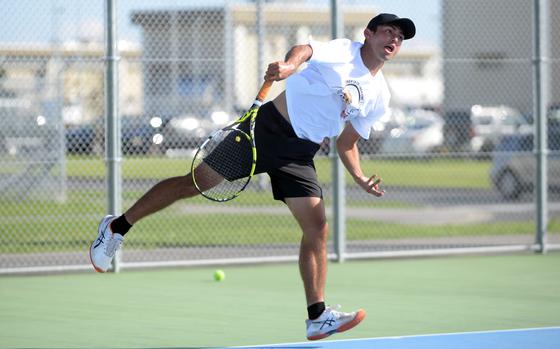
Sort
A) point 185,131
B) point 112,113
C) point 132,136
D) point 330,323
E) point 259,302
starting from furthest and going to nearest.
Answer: point 185,131 → point 132,136 → point 112,113 → point 259,302 → point 330,323

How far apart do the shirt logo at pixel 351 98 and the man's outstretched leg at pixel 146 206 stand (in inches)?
35.8

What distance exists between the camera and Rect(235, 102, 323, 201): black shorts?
6.83 metres

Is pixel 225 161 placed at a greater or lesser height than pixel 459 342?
greater

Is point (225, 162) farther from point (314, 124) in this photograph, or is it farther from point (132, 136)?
point (132, 136)

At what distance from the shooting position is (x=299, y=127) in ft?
22.4

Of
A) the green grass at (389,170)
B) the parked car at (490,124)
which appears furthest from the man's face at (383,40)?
the parked car at (490,124)

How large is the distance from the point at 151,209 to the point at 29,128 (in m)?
6.47

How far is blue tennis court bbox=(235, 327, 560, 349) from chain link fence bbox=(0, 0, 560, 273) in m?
4.05

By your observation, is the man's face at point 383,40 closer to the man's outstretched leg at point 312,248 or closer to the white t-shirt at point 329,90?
the white t-shirt at point 329,90

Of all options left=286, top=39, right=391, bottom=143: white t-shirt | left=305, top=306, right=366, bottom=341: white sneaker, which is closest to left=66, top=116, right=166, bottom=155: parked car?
left=286, top=39, right=391, bottom=143: white t-shirt

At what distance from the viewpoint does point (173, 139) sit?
A: 1198 cm

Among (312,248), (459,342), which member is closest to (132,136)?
(312,248)

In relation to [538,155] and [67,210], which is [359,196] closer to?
[67,210]

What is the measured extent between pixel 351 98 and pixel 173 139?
214 inches
